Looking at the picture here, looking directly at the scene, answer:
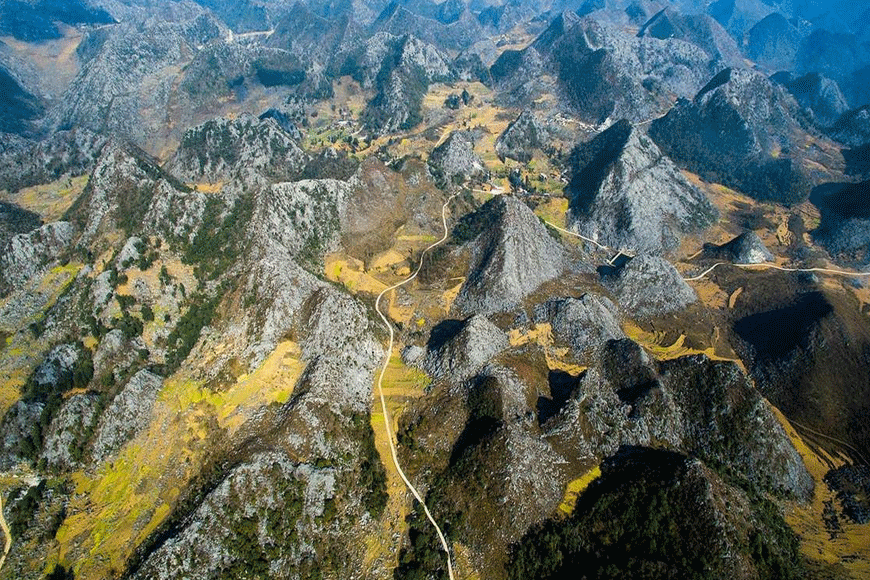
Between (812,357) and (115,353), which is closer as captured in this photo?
(115,353)

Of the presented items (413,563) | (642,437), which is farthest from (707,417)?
(413,563)

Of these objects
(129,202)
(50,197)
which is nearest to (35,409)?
(129,202)

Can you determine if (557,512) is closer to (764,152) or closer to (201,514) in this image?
(201,514)

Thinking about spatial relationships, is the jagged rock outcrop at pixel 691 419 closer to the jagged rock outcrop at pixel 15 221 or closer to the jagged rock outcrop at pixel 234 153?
the jagged rock outcrop at pixel 234 153

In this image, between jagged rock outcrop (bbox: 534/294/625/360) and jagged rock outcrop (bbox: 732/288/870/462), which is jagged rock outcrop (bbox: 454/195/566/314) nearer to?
jagged rock outcrop (bbox: 534/294/625/360)

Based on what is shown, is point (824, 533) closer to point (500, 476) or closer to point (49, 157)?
point (500, 476)

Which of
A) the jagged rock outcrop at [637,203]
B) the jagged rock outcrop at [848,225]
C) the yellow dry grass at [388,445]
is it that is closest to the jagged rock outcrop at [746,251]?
the jagged rock outcrop at [637,203]
